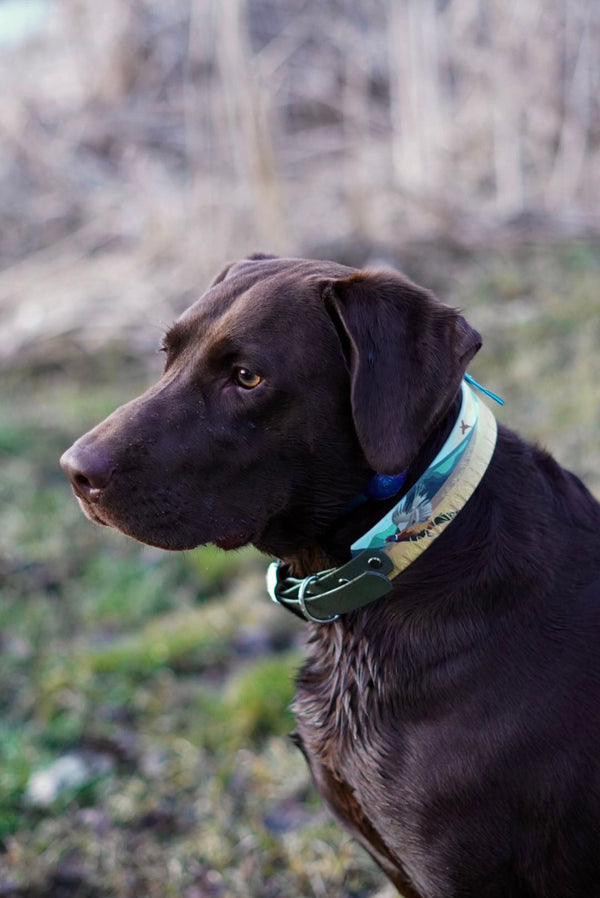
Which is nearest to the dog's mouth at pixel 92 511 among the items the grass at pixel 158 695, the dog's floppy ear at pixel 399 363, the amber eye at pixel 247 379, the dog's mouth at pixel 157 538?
the dog's mouth at pixel 157 538

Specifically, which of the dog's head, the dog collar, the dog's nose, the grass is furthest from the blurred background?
the dog's nose

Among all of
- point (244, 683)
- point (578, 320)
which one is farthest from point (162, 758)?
point (578, 320)

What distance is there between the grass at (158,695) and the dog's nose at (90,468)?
4.73 ft

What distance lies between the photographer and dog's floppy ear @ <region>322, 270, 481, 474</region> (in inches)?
75.5

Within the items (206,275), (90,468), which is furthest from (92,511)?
(206,275)

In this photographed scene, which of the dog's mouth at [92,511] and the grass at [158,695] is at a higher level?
the dog's mouth at [92,511]

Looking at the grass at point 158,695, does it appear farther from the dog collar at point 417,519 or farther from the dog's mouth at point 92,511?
the dog's mouth at point 92,511

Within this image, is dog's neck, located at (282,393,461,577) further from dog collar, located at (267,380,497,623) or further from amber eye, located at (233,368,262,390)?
amber eye, located at (233,368,262,390)

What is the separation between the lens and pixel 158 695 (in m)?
3.78

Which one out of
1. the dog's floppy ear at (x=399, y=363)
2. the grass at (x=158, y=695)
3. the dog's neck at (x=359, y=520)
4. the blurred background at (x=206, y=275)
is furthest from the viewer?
the blurred background at (x=206, y=275)

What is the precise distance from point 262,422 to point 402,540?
15.6 inches

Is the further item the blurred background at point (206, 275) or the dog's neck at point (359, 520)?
the blurred background at point (206, 275)

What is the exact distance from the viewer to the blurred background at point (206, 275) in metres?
3.17

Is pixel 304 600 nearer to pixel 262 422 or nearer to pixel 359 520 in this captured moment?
pixel 359 520
